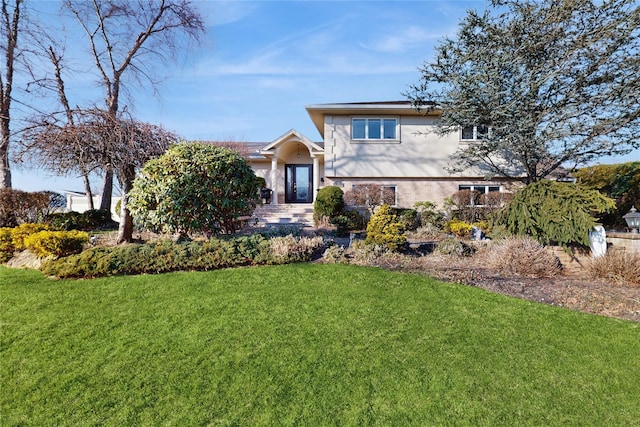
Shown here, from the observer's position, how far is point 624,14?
9.88 meters

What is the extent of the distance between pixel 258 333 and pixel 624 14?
1324 cm

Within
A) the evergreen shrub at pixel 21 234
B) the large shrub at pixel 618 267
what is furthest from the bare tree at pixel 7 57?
the large shrub at pixel 618 267

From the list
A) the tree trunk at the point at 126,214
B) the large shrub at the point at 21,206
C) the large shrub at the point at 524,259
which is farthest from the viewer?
the large shrub at the point at 21,206

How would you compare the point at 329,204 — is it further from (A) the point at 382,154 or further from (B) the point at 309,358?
(B) the point at 309,358

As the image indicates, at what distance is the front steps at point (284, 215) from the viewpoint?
15.0 meters

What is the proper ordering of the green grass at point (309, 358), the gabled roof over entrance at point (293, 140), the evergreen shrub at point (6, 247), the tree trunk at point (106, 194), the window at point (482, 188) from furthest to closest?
1. the gabled roof over entrance at point (293, 140)
2. the tree trunk at point (106, 194)
3. the window at point (482, 188)
4. the evergreen shrub at point (6, 247)
5. the green grass at point (309, 358)

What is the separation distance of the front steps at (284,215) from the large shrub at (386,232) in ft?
20.8

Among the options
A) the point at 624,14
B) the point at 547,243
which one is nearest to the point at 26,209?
the point at 547,243

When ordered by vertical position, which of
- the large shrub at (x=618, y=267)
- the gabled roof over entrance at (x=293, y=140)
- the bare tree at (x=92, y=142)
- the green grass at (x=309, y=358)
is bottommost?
the green grass at (x=309, y=358)

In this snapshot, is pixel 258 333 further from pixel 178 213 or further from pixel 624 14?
pixel 624 14

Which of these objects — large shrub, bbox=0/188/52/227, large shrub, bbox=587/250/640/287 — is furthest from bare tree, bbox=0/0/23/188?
large shrub, bbox=587/250/640/287

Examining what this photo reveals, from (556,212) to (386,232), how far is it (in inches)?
150

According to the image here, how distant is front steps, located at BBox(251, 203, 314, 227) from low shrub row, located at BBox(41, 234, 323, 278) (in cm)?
701

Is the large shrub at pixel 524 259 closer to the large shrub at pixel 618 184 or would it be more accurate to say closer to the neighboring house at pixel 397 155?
the large shrub at pixel 618 184
